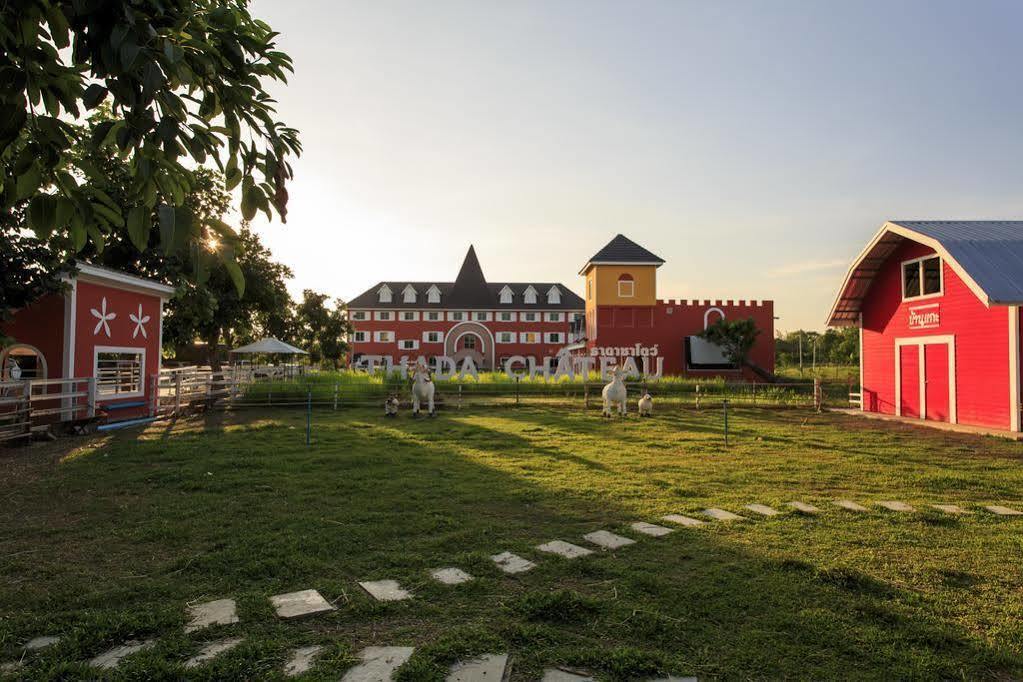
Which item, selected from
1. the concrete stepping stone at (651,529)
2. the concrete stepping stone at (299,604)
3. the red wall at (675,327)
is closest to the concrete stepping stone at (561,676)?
the concrete stepping stone at (299,604)

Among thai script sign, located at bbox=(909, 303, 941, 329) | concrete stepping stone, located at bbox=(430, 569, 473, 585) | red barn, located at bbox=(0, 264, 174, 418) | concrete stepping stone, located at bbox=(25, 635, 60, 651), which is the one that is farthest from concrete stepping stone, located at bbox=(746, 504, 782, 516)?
red barn, located at bbox=(0, 264, 174, 418)

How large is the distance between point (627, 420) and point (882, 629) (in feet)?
40.5

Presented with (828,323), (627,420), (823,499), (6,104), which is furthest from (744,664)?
(828,323)

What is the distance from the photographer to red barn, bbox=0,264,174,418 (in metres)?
13.4

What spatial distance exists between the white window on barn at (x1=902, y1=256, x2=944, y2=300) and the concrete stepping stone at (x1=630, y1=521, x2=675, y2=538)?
1440 centimetres

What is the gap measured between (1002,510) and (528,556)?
18.1ft

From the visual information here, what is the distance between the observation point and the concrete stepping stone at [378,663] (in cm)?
285

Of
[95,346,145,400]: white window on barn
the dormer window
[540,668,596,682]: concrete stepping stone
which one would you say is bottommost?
[540,668,596,682]: concrete stepping stone

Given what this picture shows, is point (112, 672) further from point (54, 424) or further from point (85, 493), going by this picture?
point (54, 424)

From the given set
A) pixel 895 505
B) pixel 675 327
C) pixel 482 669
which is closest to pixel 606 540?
pixel 482 669

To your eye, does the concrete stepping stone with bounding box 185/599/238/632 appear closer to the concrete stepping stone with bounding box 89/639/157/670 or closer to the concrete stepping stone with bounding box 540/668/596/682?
the concrete stepping stone with bounding box 89/639/157/670

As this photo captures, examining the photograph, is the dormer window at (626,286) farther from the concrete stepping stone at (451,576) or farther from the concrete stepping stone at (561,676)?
the concrete stepping stone at (561,676)

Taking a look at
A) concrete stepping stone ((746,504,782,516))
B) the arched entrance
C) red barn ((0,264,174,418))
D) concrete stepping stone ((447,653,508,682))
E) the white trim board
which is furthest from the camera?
the arched entrance

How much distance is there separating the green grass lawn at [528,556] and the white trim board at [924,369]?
251 inches
